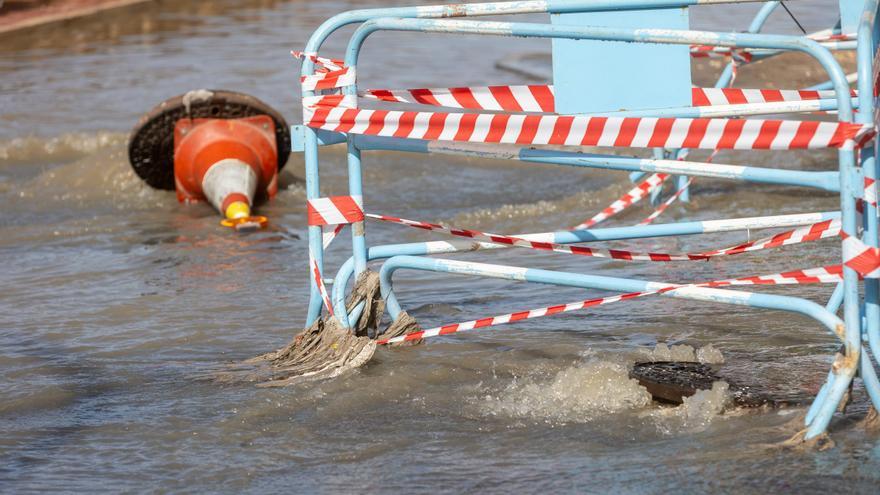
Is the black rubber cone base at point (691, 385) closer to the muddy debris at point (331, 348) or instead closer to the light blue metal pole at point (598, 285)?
A: the light blue metal pole at point (598, 285)

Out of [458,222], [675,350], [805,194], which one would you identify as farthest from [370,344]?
[805,194]

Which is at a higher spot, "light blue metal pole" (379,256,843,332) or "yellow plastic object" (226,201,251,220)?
"light blue metal pole" (379,256,843,332)

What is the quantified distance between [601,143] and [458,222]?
4.85 m

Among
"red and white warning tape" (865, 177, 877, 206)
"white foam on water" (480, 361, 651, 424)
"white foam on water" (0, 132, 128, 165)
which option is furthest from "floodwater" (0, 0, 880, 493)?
"white foam on water" (0, 132, 128, 165)

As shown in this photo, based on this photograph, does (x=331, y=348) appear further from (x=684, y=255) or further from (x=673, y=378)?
(x=684, y=255)

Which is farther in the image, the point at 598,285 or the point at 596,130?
the point at 598,285

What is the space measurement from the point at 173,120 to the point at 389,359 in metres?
5.38

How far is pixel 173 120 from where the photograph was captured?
1026 centimetres

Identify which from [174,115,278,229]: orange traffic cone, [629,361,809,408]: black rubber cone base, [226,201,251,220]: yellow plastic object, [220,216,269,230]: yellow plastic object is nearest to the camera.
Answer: [629,361,809,408]: black rubber cone base

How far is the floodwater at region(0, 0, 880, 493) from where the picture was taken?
4270 millimetres

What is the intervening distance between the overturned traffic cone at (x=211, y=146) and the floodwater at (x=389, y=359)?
0.25 metres

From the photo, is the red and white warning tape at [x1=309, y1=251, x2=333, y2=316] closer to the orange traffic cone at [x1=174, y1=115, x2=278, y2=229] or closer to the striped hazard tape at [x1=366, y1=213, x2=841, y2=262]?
the striped hazard tape at [x1=366, y1=213, x2=841, y2=262]

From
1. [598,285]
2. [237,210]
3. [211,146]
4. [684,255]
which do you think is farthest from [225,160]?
[598,285]

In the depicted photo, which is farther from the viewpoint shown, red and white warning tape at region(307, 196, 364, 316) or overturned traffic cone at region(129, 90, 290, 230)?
overturned traffic cone at region(129, 90, 290, 230)
